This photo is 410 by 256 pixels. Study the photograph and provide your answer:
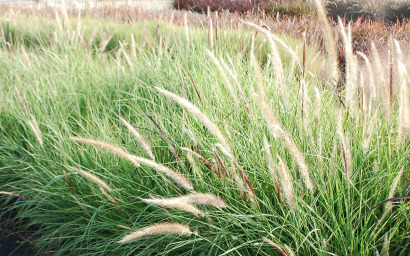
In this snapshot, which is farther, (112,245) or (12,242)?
(12,242)

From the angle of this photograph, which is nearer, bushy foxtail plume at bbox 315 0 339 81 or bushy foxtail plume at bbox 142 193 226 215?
bushy foxtail plume at bbox 142 193 226 215

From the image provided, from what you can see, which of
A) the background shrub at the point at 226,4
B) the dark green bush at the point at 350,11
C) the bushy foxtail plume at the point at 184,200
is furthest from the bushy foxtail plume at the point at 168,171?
the background shrub at the point at 226,4

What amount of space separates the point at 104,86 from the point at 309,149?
187 cm

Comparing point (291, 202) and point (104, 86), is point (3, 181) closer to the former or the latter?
point (104, 86)

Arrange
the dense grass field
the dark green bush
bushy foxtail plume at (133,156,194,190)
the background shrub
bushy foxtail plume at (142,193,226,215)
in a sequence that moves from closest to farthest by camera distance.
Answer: bushy foxtail plume at (142,193,226,215) → bushy foxtail plume at (133,156,194,190) → the dense grass field → the dark green bush → the background shrub

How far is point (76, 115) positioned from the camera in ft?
10.3

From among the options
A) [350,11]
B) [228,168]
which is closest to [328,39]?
[228,168]

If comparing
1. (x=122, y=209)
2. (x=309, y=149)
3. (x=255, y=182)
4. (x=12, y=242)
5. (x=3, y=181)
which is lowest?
(x=12, y=242)

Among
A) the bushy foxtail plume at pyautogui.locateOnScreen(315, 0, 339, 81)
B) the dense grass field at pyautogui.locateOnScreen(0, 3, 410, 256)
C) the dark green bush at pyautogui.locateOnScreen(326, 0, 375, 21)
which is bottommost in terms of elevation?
the dense grass field at pyautogui.locateOnScreen(0, 3, 410, 256)

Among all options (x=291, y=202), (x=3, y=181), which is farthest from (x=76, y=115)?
(x=291, y=202)

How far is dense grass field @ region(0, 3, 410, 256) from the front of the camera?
1.63 meters

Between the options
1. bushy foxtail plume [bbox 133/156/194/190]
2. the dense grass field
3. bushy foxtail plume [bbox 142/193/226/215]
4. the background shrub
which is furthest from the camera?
the background shrub

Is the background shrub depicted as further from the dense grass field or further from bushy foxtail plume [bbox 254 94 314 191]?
bushy foxtail plume [bbox 254 94 314 191]

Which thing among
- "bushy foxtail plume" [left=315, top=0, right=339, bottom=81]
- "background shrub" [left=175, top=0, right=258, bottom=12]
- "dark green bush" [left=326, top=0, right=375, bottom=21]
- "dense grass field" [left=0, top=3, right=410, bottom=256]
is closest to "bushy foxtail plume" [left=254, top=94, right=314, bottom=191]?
"dense grass field" [left=0, top=3, right=410, bottom=256]
